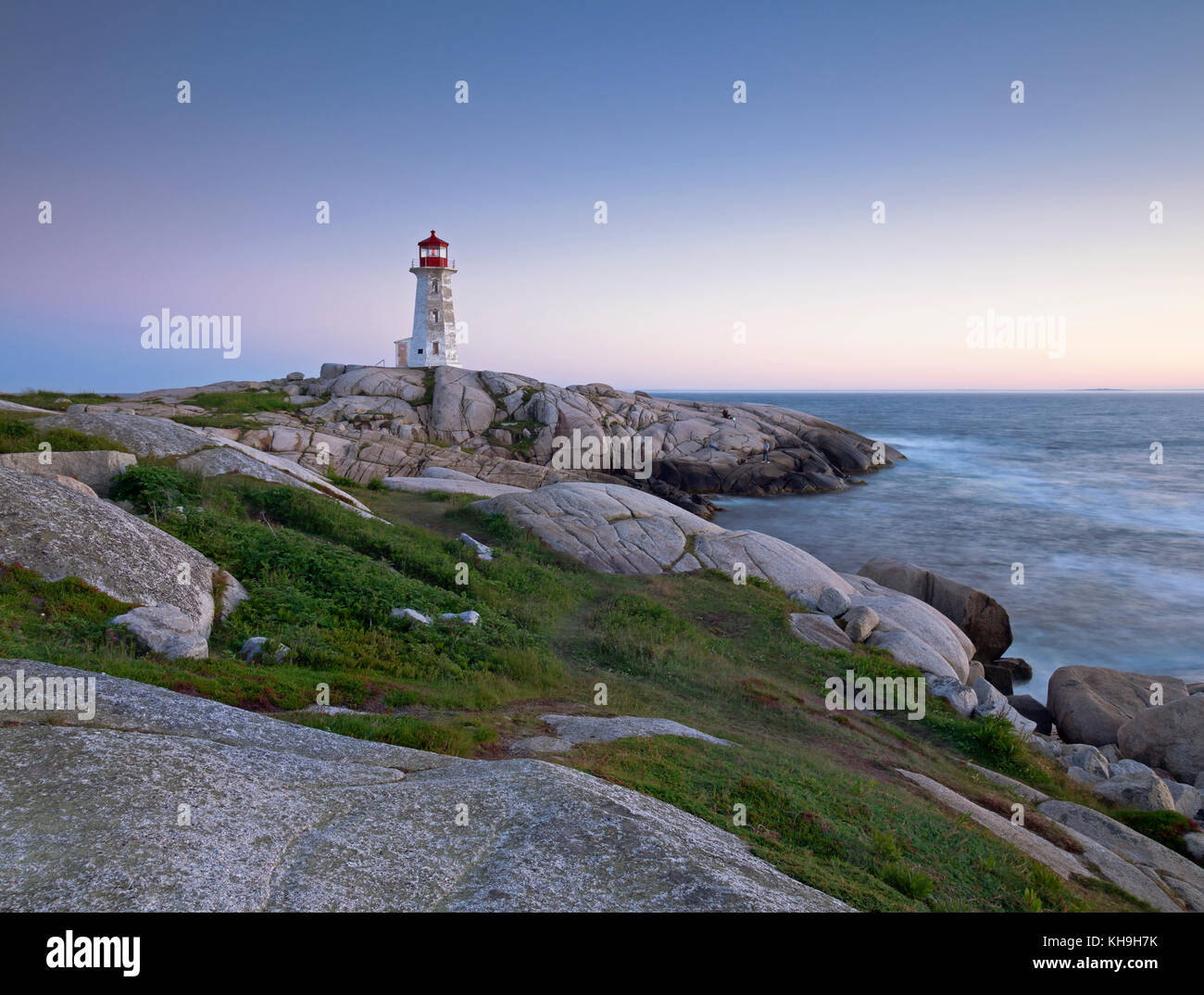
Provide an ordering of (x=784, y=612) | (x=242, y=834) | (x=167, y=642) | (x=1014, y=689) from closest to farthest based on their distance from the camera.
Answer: (x=242, y=834) → (x=167, y=642) → (x=784, y=612) → (x=1014, y=689)

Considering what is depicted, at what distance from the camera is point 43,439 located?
18297 mm

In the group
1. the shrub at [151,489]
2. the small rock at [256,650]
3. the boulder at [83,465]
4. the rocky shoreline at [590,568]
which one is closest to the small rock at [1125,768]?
the rocky shoreline at [590,568]

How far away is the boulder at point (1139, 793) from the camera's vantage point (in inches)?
545

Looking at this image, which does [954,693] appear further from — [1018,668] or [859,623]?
[1018,668]

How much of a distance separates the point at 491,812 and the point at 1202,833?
14.5 meters

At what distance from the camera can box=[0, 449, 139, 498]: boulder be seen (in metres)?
16.5

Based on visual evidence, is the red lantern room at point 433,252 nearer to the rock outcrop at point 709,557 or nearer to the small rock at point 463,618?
the rock outcrop at point 709,557

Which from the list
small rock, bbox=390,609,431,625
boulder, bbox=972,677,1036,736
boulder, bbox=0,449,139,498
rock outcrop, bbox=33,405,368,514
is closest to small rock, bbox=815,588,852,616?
boulder, bbox=972,677,1036,736

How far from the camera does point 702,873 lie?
4.91 m

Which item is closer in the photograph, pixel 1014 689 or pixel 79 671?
pixel 79 671

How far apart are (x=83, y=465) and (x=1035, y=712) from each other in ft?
89.2

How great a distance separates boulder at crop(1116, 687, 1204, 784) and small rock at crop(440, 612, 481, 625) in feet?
55.8
